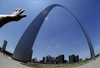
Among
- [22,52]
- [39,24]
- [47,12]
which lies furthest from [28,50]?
[47,12]

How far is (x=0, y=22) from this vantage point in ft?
3.44

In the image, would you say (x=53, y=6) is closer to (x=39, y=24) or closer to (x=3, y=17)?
(x=39, y=24)

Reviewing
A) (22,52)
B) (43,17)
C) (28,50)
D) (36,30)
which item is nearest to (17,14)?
(22,52)

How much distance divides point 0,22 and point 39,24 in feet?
84.5

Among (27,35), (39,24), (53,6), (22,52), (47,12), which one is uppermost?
(53,6)

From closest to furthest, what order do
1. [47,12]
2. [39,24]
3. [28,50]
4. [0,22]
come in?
[0,22]
[28,50]
[39,24]
[47,12]

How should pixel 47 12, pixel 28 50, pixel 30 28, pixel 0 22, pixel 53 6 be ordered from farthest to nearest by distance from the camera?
1. pixel 53 6
2. pixel 47 12
3. pixel 30 28
4. pixel 28 50
5. pixel 0 22

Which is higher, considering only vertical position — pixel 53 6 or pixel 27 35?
pixel 53 6

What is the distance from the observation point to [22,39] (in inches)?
835

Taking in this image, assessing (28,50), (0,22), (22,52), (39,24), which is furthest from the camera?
(39,24)

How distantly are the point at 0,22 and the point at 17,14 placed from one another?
1.45ft

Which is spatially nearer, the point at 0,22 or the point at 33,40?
the point at 0,22

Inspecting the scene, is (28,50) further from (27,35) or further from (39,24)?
(39,24)

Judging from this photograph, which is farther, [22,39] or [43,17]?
[43,17]
